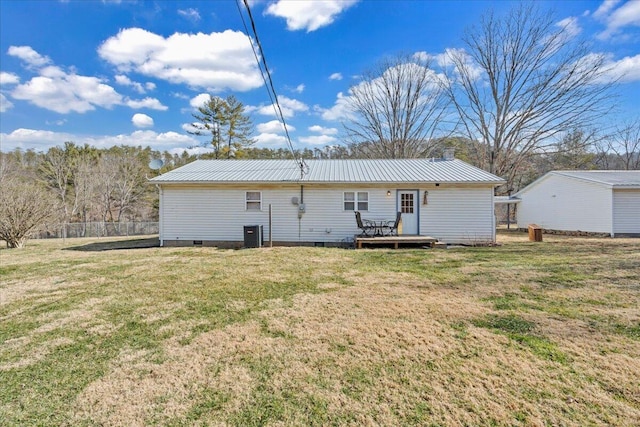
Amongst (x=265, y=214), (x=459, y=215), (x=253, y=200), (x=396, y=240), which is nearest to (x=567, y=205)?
(x=459, y=215)

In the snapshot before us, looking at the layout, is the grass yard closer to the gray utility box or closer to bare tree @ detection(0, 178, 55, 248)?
the gray utility box

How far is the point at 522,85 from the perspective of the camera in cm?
2044

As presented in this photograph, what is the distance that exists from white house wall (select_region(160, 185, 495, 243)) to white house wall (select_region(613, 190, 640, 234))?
7.25 metres

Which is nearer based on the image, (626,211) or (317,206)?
(317,206)

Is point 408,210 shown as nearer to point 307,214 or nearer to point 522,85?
point 307,214

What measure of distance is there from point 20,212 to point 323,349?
1423 cm

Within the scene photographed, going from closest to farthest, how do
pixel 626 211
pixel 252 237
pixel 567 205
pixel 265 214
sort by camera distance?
pixel 252 237 < pixel 265 214 < pixel 626 211 < pixel 567 205

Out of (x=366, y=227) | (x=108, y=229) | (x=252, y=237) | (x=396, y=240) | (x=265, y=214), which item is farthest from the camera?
(x=108, y=229)

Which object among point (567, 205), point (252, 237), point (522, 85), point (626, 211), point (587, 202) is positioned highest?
point (522, 85)

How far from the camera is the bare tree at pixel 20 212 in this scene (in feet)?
36.2

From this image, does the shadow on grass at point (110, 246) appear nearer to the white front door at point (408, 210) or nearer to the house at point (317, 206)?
the house at point (317, 206)

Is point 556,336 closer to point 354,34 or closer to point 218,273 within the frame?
point 218,273

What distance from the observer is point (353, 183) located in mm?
10617

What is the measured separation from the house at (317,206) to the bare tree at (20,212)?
5.24 metres
